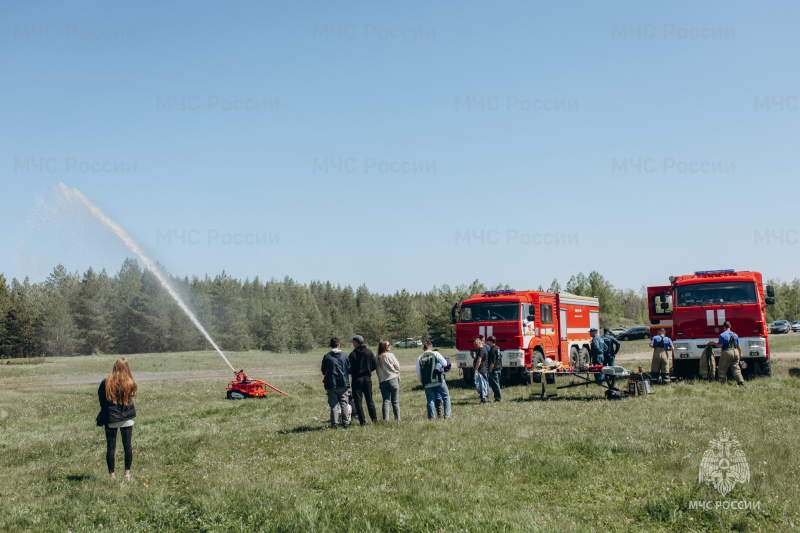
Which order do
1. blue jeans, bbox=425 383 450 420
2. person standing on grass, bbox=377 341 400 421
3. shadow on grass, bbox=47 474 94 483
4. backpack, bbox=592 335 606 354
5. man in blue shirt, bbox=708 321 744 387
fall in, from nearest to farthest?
shadow on grass, bbox=47 474 94 483 < person standing on grass, bbox=377 341 400 421 < blue jeans, bbox=425 383 450 420 < man in blue shirt, bbox=708 321 744 387 < backpack, bbox=592 335 606 354

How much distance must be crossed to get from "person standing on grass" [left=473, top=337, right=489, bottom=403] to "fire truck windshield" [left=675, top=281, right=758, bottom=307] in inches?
322

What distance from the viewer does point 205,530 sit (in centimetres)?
731

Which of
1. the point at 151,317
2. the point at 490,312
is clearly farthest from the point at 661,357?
the point at 151,317

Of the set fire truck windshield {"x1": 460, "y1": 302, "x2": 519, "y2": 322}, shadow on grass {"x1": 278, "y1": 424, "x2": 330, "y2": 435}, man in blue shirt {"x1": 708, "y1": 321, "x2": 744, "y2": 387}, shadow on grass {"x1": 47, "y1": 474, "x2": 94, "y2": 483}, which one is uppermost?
fire truck windshield {"x1": 460, "y1": 302, "x2": 519, "y2": 322}

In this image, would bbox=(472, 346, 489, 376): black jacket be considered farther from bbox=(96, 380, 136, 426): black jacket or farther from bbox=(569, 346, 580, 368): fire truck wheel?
bbox=(96, 380, 136, 426): black jacket

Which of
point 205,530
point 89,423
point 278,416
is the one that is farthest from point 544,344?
point 205,530

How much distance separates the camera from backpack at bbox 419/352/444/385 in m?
14.4

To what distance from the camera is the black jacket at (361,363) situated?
13.9 m

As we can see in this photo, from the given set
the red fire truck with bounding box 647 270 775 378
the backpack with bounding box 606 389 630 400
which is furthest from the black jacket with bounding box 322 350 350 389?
the red fire truck with bounding box 647 270 775 378

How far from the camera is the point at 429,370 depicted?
14484mm

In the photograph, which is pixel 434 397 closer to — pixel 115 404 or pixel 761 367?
pixel 115 404

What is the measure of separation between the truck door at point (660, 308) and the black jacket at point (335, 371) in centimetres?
1559

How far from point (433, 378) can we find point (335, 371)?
2603 millimetres

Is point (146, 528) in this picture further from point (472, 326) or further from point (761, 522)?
point (472, 326)
